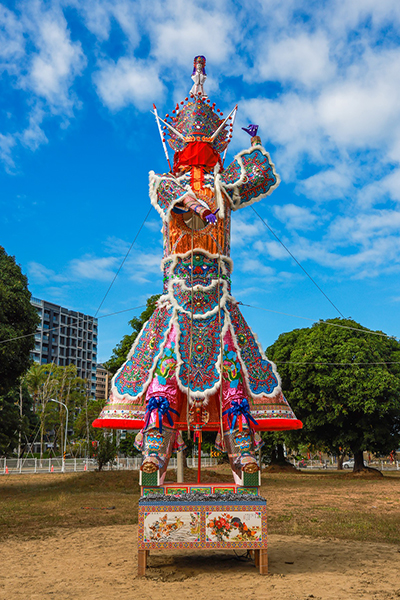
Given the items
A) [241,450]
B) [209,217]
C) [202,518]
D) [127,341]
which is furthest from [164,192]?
[127,341]

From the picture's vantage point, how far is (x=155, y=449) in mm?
5434

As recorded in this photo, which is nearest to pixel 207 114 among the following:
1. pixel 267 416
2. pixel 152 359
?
pixel 152 359

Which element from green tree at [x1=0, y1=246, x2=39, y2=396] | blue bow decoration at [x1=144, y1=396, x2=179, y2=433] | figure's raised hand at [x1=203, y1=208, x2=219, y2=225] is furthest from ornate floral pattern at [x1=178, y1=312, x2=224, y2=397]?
green tree at [x1=0, y1=246, x2=39, y2=396]

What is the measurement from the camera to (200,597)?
14.5 feet

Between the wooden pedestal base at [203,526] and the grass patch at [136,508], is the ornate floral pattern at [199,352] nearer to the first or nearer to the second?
the wooden pedestal base at [203,526]

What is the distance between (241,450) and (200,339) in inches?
55.8

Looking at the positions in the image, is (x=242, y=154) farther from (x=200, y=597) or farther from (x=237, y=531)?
(x=200, y=597)

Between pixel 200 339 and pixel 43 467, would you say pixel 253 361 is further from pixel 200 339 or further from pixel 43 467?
pixel 43 467

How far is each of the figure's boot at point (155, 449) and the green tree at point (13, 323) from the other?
882cm

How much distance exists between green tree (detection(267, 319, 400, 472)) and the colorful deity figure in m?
14.2

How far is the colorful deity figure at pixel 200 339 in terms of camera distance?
18.5 feet

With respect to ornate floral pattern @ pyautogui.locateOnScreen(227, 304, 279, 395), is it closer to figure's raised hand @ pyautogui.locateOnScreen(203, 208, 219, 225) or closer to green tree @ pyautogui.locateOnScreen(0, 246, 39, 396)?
figure's raised hand @ pyautogui.locateOnScreen(203, 208, 219, 225)

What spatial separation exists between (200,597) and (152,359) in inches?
106

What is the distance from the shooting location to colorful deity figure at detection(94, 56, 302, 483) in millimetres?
5652
